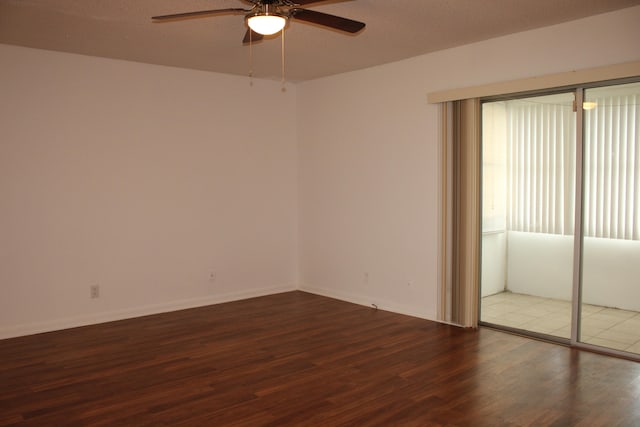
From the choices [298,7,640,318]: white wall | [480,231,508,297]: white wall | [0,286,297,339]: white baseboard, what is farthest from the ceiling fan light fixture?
[0,286,297,339]: white baseboard

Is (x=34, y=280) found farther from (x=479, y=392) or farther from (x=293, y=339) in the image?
(x=479, y=392)

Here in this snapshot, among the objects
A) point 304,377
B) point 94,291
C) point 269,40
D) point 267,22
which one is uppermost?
point 269,40

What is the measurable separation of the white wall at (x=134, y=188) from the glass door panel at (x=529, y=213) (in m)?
2.69

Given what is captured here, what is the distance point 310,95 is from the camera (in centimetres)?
640

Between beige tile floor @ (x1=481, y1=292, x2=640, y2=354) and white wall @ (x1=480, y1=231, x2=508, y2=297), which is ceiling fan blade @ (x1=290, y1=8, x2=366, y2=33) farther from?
beige tile floor @ (x1=481, y1=292, x2=640, y2=354)

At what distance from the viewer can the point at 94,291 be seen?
5.05 meters

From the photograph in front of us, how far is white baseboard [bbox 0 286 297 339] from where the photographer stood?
466 centimetres

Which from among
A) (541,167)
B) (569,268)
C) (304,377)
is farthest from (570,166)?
(304,377)

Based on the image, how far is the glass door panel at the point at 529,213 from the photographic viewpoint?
4.33 metres

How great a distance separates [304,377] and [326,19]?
2.42 metres


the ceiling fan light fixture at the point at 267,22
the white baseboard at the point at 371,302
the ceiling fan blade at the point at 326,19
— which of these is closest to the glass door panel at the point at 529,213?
the white baseboard at the point at 371,302

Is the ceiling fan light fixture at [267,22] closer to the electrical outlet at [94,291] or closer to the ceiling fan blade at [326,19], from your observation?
the ceiling fan blade at [326,19]

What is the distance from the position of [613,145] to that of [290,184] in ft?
12.3

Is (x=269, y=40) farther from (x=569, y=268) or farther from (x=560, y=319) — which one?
(x=560, y=319)
